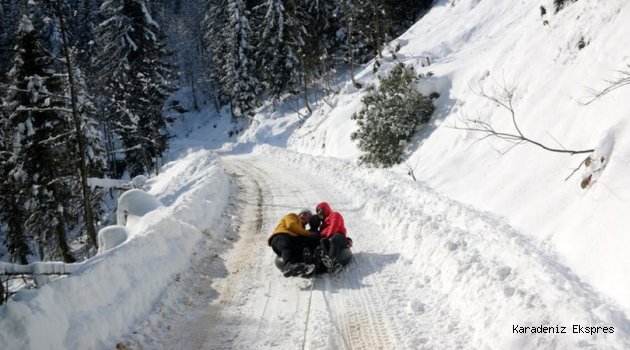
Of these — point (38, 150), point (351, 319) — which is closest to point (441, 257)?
point (351, 319)

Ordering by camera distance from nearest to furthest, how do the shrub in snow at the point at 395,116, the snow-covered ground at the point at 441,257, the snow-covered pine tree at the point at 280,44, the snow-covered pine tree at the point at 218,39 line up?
the snow-covered ground at the point at 441,257 → the shrub in snow at the point at 395,116 → the snow-covered pine tree at the point at 280,44 → the snow-covered pine tree at the point at 218,39

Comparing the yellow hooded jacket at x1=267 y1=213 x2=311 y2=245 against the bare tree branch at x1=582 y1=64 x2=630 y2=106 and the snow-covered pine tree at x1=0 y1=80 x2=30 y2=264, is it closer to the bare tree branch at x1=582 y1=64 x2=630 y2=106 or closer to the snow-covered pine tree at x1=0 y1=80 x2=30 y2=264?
the bare tree branch at x1=582 y1=64 x2=630 y2=106

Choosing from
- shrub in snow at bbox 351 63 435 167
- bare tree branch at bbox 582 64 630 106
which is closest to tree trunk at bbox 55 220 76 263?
shrub in snow at bbox 351 63 435 167

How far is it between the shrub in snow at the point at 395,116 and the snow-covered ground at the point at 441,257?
279 centimetres

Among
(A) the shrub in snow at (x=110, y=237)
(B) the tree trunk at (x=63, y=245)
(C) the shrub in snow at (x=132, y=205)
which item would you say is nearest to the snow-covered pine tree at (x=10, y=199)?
(B) the tree trunk at (x=63, y=245)

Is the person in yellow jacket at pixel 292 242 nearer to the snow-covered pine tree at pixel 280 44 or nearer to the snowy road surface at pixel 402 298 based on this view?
the snowy road surface at pixel 402 298

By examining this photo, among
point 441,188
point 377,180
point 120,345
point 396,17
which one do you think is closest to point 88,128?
point 377,180

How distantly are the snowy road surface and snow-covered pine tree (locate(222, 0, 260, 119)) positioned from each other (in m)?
38.8

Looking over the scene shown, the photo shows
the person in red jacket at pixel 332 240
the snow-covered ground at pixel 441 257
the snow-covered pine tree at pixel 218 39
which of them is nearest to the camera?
the snow-covered ground at pixel 441 257

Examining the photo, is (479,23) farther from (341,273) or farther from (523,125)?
(341,273)

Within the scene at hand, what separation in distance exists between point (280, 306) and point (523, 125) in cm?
711

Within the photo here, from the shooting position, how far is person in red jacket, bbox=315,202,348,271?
23.3 feet

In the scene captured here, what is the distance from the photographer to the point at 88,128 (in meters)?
23.5

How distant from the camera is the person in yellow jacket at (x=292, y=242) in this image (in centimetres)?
700
